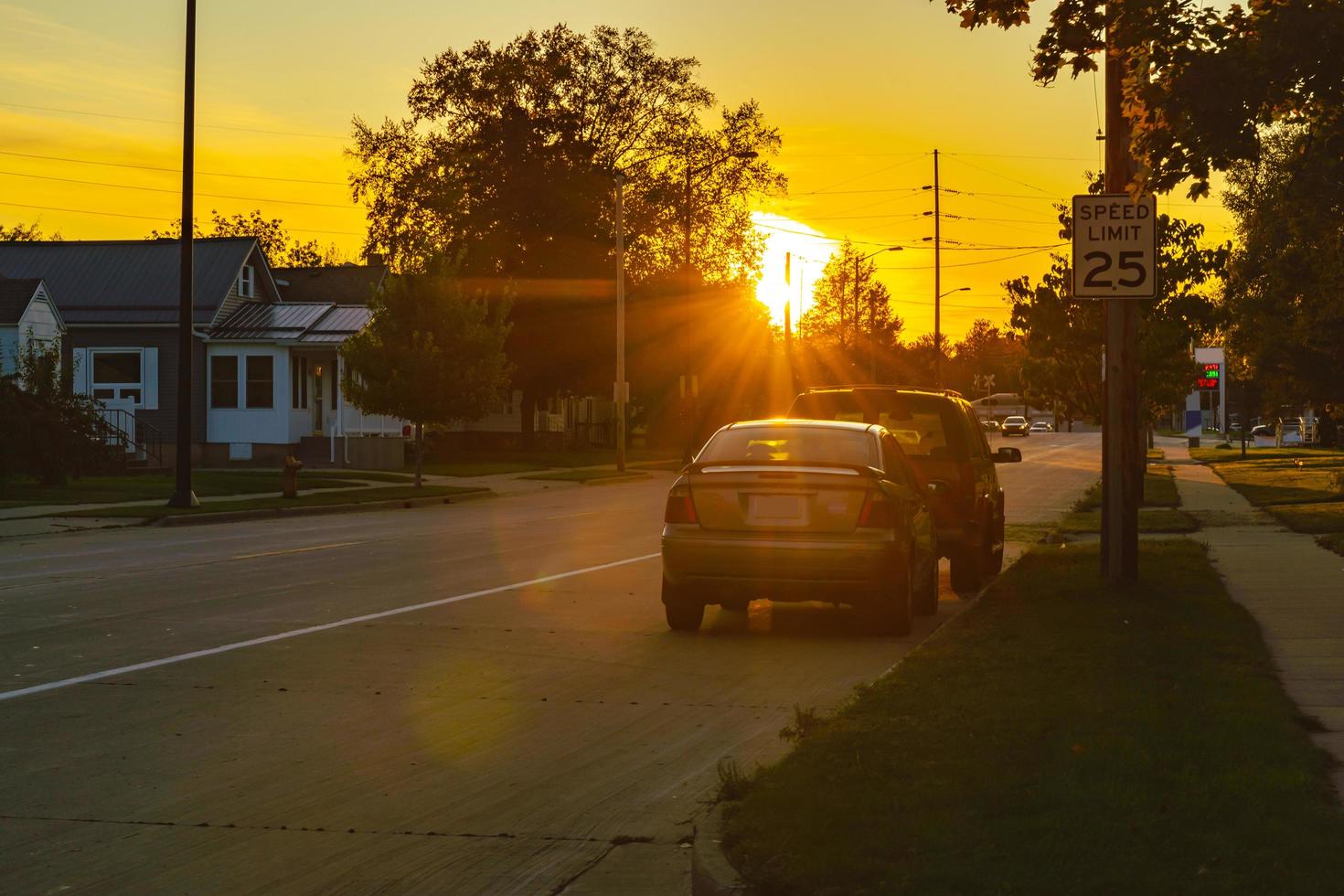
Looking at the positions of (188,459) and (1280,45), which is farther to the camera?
(188,459)

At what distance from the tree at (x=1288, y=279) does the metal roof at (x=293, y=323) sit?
2615 cm

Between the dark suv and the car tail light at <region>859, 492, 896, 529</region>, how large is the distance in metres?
3.39

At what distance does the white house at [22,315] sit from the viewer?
147 feet

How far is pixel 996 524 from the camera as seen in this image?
56.5ft

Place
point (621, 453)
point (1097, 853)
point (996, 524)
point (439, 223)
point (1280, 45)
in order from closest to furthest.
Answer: point (1097, 853)
point (1280, 45)
point (996, 524)
point (621, 453)
point (439, 223)

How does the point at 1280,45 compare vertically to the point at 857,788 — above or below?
above

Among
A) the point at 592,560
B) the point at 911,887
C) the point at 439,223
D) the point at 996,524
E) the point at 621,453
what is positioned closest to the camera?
the point at 911,887

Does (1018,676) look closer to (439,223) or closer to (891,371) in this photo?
(439,223)

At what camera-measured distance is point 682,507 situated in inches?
484

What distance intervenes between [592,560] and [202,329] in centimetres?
3400

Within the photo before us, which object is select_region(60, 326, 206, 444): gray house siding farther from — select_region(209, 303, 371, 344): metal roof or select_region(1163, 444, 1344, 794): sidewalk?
select_region(1163, 444, 1344, 794): sidewalk

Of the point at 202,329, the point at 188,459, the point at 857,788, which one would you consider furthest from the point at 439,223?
the point at 857,788

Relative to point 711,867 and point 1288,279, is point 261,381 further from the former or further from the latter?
point 711,867

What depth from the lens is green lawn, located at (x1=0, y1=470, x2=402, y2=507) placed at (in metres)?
31.4
